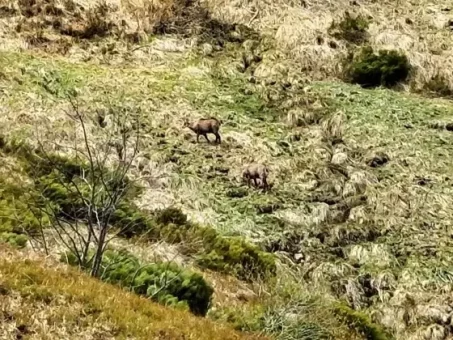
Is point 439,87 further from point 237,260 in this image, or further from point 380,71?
point 237,260

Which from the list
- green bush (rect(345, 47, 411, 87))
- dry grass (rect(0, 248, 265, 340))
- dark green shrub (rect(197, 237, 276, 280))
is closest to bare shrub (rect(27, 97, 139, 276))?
dark green shrub (rect(197, 237, 276, 280))

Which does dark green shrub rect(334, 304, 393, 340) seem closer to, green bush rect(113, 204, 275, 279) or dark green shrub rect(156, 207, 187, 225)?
green bush rect(113, 204, 275, 279)

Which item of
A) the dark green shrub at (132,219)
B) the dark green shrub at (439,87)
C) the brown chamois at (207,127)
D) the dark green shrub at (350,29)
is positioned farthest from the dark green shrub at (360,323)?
the dark green shrub at (350,29)

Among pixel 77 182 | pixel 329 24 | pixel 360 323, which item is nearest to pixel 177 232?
pixel 77 182

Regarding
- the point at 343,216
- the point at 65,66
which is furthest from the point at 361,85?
the point at 65,66

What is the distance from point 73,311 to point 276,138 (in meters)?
15.3

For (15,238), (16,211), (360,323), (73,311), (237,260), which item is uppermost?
(73,311)

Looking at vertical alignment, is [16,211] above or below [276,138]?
above

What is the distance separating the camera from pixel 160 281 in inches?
480

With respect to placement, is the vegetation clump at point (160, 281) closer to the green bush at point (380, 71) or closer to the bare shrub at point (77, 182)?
the bare shrub at point (77, 182)

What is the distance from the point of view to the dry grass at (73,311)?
8000 millimetres

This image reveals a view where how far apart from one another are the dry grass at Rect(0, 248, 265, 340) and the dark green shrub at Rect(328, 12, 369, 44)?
68.7ft

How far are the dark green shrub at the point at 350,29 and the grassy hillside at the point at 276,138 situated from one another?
0.85 ft

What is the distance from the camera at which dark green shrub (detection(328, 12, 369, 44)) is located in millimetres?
28712
